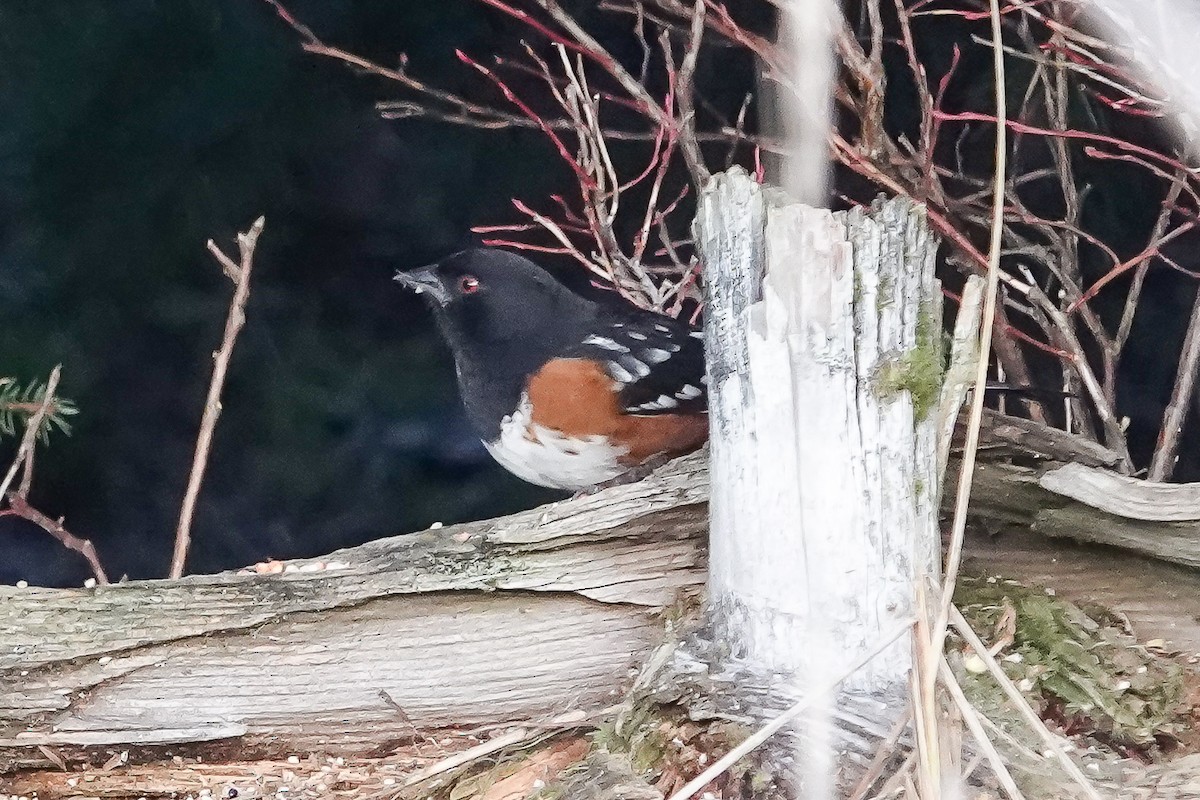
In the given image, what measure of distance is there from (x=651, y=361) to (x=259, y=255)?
2.38 feet

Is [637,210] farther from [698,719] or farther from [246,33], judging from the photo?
[698,719]

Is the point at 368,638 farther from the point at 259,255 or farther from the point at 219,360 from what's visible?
the point at 259,255

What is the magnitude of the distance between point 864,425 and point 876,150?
491mm

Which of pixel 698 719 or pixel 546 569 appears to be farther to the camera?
pixel 546 569

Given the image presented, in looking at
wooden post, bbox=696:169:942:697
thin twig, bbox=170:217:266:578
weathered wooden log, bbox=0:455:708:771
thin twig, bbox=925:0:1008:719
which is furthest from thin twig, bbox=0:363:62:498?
thin twig, bbox=925:0:1008:719

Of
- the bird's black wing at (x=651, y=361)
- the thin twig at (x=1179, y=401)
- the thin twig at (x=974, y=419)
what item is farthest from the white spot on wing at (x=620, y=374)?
the thin twig at (x=1179, y=401)

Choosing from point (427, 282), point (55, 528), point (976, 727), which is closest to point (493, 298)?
point (427, 282)

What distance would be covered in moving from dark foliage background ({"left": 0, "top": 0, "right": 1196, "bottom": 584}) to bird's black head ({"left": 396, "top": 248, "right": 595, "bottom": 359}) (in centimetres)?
21

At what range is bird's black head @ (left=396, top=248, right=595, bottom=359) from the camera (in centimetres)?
142

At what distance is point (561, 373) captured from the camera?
1.31 m

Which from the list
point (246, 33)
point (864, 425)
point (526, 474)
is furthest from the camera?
point (246, 33)

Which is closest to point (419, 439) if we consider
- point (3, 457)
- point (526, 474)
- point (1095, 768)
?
point (526, 474)

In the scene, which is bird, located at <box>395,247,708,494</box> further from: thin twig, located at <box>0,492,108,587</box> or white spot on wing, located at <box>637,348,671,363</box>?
thin twig, located at <box>0,492,108,587</box>

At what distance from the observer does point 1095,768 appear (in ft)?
3.02
